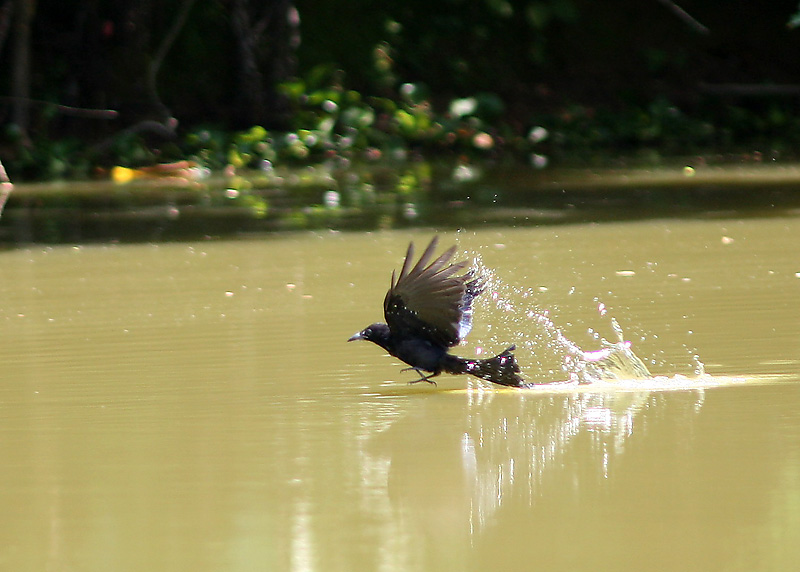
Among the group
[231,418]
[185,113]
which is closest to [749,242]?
[231,418]

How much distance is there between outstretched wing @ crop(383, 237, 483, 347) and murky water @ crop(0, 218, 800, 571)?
0.23 metres

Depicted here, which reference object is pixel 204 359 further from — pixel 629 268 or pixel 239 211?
pixel 239 211

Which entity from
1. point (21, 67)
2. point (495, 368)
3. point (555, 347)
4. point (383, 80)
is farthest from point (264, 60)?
point (495, 368)

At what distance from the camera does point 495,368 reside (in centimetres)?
419

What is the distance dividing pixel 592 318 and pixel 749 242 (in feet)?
7.37

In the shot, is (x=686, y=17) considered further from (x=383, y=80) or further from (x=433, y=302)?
(x=433, y=302)

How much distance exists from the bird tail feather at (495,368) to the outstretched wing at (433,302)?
7 centimetres

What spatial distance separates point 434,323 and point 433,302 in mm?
88

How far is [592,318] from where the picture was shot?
216 inches

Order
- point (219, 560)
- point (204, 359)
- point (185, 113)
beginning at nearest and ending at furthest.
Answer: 1. point (219, 560)
2. point (204, 359)
3. point (185, 113)

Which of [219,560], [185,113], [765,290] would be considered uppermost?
[185,113]

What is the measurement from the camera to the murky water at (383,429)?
2.90 m

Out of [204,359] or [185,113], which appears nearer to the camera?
[204,359]

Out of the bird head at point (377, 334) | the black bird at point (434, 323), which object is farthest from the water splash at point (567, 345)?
the bird head at point (377, 334)
